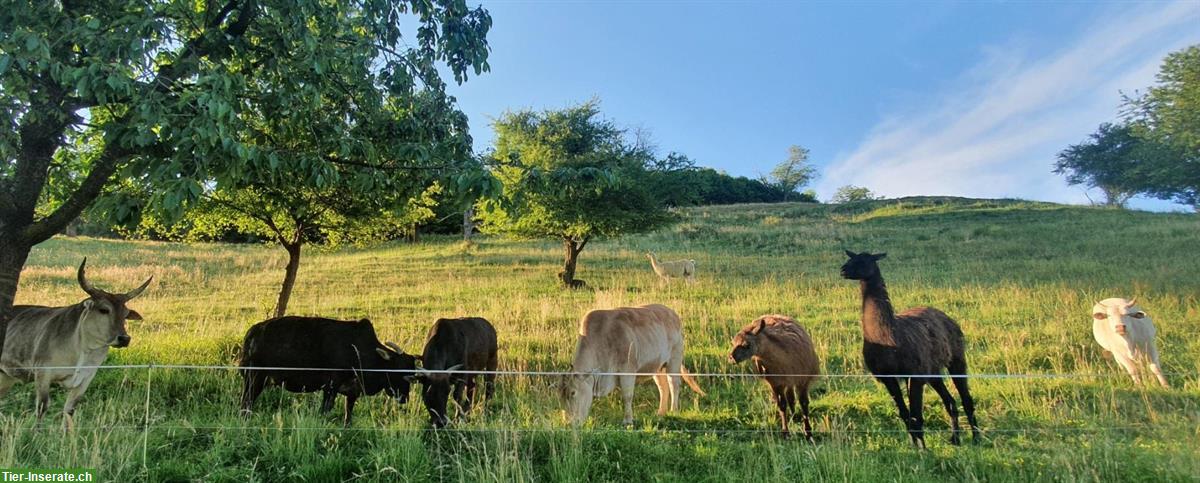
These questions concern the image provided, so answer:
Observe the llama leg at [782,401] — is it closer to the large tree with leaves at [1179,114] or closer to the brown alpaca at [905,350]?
the brown alpaca at [905,350]

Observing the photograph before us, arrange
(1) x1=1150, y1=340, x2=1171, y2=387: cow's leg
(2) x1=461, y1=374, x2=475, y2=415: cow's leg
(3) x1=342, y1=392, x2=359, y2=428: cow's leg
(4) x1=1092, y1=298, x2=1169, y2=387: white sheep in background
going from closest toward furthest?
1. (3) x1=342, y1=392, x2=359, y2=428: cow's leg
2. (2) x1=461, y1=374, x2=475, y2=415: cow's leg
3. (1) x1=1150, y1=340, x2=1171, y2=387: cow's leg
4. (4) x1=1092, y1=298, x2=1169, y2=387: white sheep in background

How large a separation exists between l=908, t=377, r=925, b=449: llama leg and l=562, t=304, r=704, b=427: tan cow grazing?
2328 millimetres

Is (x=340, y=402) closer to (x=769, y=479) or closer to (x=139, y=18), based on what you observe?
(x=139, y=18)

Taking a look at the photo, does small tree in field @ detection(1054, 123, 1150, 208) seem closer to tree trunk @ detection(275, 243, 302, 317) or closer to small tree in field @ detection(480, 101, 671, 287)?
small tree in field @ detection(480, 101, 671, 287)

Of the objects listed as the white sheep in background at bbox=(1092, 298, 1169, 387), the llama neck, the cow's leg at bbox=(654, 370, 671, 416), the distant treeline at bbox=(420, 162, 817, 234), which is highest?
the distant treeline at bbox=(420, 162, 817, 234)

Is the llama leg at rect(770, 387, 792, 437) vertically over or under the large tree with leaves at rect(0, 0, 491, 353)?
under

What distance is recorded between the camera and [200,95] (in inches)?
168

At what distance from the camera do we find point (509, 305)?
14078mm

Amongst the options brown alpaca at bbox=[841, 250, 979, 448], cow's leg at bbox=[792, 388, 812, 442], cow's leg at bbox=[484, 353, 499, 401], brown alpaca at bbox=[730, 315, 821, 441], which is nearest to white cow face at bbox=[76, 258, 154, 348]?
cow's leg at bbox=[484, 353, 499, 401]

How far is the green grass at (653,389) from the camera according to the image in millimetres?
4750

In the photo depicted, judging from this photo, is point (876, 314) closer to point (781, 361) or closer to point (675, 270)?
point (781, 361)

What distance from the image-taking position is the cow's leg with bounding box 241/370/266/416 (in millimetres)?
6641

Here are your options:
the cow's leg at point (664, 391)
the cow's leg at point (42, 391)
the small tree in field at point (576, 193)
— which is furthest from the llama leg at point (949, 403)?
the small tree in field at point (576, 193)

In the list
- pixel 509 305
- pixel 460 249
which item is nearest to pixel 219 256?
pixel 460 249
